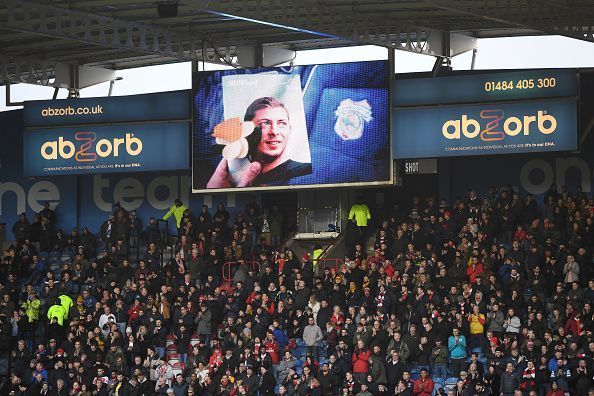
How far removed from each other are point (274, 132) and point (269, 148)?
350 millimetres

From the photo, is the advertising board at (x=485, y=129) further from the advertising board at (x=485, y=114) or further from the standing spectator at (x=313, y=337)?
the standing spectator at (x=313, y=337)

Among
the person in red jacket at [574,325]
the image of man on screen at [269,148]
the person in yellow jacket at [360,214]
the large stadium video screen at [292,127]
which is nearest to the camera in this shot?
the person in red jacket at [574,325]

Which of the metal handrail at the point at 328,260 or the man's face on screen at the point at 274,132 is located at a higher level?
the man's face on screen at the point at 274,132

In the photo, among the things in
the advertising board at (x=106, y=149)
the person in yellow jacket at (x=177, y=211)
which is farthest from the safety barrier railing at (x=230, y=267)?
the advertising board at (x=106, y=149)

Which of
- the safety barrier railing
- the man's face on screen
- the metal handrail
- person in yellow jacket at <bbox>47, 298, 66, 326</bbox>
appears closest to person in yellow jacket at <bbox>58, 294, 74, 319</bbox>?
person in yellow jacket at <bbox>47, 298, 66, 326</bbox>

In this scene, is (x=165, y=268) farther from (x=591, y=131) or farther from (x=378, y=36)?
(x=591, y=131)

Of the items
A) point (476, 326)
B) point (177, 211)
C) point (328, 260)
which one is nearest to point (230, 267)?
point (328, 260)

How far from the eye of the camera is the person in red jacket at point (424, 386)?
2827 centimetres

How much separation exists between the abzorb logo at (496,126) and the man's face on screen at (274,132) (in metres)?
3.43

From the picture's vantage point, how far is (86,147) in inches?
1423

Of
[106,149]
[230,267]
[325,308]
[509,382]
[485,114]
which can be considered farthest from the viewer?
[106,149]

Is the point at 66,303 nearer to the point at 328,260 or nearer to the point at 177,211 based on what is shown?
the point at 177,211

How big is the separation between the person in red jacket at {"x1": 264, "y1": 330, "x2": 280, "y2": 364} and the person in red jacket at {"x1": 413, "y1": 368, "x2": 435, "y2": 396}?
3297 mm

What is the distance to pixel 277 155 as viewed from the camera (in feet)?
113
